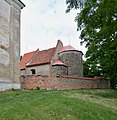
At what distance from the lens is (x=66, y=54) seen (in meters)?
38.1

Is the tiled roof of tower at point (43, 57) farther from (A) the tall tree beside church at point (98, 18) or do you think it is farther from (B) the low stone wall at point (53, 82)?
(A) the tall tree beside church at point (98, 18)

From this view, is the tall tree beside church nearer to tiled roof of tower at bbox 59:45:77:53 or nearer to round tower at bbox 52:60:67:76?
round tower at bbox 52:60:67:76

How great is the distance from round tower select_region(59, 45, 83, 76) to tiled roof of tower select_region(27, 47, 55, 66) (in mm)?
1975

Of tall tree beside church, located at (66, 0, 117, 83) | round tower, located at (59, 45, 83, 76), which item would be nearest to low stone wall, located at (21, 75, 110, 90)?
tall tree beside church, located at (66, 0, 117, 83)

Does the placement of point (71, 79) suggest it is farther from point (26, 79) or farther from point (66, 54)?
point (66, 54)

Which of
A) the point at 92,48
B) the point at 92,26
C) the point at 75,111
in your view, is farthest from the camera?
the point at 92,48

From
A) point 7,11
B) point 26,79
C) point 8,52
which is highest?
point 7,11

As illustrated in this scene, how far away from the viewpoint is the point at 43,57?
131 ft

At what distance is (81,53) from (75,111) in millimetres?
27647

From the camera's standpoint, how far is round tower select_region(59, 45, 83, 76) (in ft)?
123

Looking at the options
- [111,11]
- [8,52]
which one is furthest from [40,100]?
[8,52]

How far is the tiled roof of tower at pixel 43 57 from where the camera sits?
3849 cm

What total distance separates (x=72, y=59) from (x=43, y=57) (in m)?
5.16

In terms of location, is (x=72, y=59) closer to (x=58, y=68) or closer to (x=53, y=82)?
(x=58, y=68)
